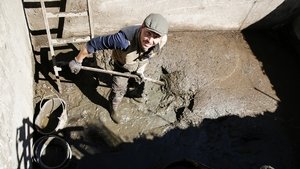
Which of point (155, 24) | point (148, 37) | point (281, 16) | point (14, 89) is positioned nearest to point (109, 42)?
point (148, 37)

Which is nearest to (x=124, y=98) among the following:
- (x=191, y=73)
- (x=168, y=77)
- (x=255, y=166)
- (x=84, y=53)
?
(x=168, y=77)

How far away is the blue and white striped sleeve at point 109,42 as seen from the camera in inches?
187

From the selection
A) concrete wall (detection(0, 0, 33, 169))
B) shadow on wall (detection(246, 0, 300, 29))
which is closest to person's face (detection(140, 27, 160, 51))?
concrete wall (detection(0, 0, 33, 169))

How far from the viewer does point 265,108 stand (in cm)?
Answer: 655

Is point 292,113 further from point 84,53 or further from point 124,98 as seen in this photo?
point 84,53

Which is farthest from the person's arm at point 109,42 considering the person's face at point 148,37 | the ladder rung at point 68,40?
the ladder rung at point 68,40

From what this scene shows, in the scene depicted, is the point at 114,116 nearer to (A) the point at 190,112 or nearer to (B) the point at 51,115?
(B) the point at 51,115

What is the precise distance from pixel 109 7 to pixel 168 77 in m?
1.57

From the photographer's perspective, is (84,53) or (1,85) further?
(84,53)

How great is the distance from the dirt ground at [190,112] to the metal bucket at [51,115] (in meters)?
0.18

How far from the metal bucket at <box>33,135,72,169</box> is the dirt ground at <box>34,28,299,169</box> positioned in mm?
202

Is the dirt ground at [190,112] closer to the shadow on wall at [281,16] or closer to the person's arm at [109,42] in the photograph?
the shadow on wall at [281,16]

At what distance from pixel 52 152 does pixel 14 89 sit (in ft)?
4.38

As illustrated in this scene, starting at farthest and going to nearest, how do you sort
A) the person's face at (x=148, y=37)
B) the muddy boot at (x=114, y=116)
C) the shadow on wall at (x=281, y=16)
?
the shadow on wall at (x=281, y=16) → the muddy boot at (x=114, y=116) → the person's face at (x=148, y=37)
